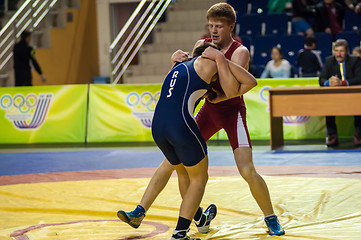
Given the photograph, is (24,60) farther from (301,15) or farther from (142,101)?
(301,15)

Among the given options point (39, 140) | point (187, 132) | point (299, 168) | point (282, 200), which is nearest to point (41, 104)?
point (39, 140)

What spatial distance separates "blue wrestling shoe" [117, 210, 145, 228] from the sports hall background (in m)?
0.07

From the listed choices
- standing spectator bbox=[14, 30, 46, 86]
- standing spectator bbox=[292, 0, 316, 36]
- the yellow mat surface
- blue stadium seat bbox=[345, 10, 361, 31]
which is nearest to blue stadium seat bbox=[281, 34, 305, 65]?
standing spectator bbox=[292, 0, 316, 36]

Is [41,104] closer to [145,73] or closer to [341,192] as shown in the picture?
[145,73]

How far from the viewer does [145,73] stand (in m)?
13.8

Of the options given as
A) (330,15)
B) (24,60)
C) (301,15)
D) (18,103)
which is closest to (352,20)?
(330,15)

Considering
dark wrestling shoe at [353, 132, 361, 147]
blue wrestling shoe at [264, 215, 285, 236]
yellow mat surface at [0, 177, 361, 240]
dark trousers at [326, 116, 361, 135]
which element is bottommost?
dark wrestling shoe at [353, 132, 361, 147]

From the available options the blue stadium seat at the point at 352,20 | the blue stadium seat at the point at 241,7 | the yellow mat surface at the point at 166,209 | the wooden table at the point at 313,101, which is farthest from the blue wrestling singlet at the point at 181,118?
the blue stadium seat at the point at 241,7

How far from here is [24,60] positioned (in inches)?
453

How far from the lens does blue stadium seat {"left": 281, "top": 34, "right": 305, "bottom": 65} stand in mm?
11836

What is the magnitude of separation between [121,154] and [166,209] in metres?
3.58

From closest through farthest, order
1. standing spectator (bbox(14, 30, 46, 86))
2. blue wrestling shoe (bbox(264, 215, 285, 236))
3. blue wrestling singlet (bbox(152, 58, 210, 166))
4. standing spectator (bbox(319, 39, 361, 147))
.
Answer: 1. blue wrestling singlet (bbox(152, 58, 210, 166))
2. blue wrestling shoe (bbox(264, 215, 285, 236))
3. standing spectator (bbox(319, 39, 361, 147))
4. standing spectator (bbox(14, 30, 46, 86))

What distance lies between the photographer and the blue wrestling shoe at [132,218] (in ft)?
13.2

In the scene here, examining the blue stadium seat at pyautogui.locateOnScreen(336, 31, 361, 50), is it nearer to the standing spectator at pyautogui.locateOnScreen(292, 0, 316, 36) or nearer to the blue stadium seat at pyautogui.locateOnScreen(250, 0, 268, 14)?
the standing spectator at pyautogui.locateOnScreen(292, 0, 316, 36)
